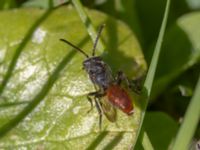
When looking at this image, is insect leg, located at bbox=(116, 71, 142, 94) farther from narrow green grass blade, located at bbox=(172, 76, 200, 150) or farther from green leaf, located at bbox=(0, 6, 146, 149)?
narrow green grass blade, located at bbox=(172, 76, 200, 150)

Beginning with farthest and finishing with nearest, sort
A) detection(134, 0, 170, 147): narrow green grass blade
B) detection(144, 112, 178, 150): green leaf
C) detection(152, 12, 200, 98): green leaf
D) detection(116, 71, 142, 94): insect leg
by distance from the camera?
1. detection(152, 12, 200, 98): green leaf
2. detection(144, 112, 178, 150): green leaf
3. detection(116, 71, 142, 94): insect leg
4. detection(134, 0, 170, 147): narrow green grass blade

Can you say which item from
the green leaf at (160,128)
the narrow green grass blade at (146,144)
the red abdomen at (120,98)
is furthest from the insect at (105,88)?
the green leaf at (160,128)

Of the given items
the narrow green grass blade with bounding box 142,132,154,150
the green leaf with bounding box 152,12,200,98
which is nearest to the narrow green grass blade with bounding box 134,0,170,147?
the narrow green grass blade with bounding box 142,132,154,150

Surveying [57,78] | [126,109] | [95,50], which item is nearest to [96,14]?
[95,50]

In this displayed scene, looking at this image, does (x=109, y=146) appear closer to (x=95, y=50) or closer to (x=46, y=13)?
(x=95, y=50)

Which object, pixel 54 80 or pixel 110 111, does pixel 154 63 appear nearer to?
pixel 110 111
